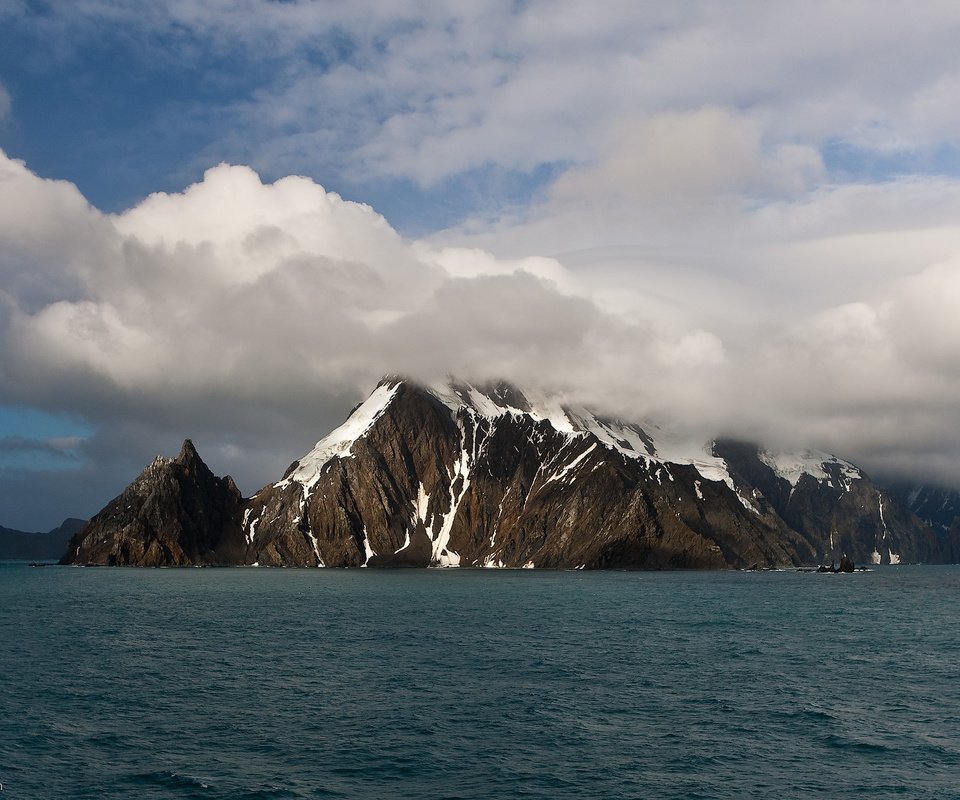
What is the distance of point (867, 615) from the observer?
484ft

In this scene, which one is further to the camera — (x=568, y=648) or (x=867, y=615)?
(x=867, y=615)

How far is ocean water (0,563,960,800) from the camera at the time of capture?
4972 cm

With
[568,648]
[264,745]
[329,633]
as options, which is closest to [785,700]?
[568,648]

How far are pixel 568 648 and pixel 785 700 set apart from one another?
31.6 meters

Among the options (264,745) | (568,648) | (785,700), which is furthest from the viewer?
(568,648)

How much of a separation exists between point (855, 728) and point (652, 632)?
2157 inches

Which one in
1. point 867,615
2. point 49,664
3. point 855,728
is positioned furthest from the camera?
point 867,615

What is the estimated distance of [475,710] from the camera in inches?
2598

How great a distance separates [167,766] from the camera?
51.9 metres

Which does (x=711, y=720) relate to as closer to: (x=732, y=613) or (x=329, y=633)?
(x=329, y=633)

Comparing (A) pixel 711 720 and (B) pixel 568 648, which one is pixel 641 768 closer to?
(A) pixel 711 720

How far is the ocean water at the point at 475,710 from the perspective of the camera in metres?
49.7

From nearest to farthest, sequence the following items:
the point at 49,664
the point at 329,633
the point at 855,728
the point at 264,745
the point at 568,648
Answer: the point at 264,745 < the point at 855,728 < the point at 49,664 < the point at 568,648 < the point at 329,633

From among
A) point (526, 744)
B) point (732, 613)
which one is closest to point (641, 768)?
point (526, 744)
